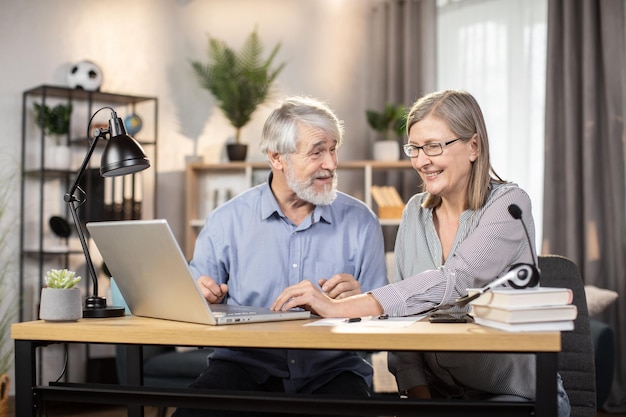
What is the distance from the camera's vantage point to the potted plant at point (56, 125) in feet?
16.4

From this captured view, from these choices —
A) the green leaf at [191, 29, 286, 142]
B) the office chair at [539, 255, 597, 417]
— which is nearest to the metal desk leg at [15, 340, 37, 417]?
the office chair at [539, 255, 597, 417]

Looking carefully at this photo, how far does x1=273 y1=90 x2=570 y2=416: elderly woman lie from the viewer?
72.5 inches

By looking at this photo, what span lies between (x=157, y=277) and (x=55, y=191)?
361cm

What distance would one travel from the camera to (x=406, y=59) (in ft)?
19.2

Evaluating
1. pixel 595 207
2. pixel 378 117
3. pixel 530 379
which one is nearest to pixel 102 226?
pixel 530 379

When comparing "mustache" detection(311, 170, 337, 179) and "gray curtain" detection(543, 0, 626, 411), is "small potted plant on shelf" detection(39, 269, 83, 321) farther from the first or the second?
"gray curtain" detection(543, 0, 626, 411)

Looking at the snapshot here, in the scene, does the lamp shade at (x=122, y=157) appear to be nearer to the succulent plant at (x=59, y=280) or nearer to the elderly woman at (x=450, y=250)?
the succulent plant at (x=59, y=280)

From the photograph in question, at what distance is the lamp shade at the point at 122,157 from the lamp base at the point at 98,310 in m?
0.31

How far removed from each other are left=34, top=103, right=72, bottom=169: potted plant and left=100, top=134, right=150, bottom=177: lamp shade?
317 cm

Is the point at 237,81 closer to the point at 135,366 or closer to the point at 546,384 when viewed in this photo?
the point at 135,366

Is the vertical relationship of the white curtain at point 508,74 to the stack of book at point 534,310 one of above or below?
above

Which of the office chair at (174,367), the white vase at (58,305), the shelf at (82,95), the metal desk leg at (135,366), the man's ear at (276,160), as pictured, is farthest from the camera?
the shelf at (82,95)

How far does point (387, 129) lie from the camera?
5680 millimetres

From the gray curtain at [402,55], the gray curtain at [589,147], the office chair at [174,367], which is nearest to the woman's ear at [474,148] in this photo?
the office chair at [174,367]
